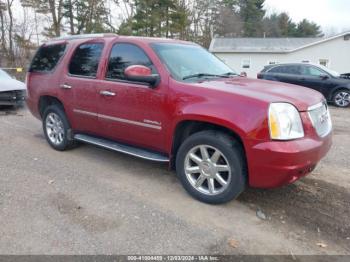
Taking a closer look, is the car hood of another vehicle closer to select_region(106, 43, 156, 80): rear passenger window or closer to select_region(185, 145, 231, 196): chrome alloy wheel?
select_region(106, 43, 156, 80): rear passenger window

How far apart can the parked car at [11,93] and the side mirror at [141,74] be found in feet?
22.2

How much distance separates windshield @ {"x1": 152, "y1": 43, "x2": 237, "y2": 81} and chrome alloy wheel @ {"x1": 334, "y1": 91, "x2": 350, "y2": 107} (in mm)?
8997

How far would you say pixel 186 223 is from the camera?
3611mm

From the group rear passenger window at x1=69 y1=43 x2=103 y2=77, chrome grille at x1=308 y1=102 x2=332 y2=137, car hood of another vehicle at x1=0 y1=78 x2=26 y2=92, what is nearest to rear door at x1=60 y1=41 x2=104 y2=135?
rear passenger window at x1=69 y1=43 x2=103 y2=77

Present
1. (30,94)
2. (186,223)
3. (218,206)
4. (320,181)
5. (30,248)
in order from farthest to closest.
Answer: (30,94)
(320,181)
(218,206)
(186,223)
(30,248)

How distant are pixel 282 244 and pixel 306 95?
1.72 metres

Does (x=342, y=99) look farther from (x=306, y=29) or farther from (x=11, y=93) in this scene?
(x=306, y=29)

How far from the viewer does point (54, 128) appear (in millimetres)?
6047

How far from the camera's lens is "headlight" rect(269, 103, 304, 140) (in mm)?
3451

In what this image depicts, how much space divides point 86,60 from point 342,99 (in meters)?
10.4

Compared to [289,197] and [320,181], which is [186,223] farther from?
[320,181]

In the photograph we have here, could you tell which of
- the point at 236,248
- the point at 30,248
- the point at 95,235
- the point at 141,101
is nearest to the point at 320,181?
the point at 236,248

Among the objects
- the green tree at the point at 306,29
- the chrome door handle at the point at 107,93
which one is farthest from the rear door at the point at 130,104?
the green tree at the point at 306,29

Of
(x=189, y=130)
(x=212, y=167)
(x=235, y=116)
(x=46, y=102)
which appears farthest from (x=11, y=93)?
(x=235, y=116)
